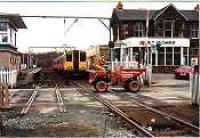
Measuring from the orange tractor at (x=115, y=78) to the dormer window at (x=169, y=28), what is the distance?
30554 millimetres

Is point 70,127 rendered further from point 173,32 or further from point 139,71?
point 173,32

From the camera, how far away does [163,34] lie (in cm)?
5841

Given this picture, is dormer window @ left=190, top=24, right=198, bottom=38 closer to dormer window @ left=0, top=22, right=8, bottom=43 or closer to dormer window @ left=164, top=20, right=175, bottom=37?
dormer window @ left=164, top=20, right=175, bottom=37

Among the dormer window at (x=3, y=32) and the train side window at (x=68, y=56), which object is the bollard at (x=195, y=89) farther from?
the train side window at (x=68, y=56)

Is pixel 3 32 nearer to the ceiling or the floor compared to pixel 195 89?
nearer to the ceiling

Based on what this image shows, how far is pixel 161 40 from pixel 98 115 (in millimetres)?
41649

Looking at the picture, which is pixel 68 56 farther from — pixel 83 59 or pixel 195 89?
pixel 195 89

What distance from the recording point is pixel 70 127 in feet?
43.6

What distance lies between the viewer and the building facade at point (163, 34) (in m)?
56.5

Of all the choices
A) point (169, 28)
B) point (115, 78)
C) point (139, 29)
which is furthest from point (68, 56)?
point (115, 78)

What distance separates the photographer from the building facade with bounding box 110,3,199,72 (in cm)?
5653

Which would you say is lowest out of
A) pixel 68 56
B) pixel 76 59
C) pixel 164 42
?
pixel 76 59

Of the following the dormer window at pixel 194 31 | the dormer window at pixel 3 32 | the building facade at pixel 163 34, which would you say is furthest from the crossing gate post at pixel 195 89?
the dormer window at pixel 194 31

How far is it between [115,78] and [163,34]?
101ft
